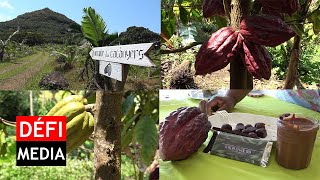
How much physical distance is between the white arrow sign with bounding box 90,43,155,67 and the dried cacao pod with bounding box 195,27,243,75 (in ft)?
0.52

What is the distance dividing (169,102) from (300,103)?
Answer: 0.29 m

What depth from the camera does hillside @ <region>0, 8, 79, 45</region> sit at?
856 millimetres

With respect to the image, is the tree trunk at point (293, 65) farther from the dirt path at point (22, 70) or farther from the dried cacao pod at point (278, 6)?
the dirt path at point (22, 70)

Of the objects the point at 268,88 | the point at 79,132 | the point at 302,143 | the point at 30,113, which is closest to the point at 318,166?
the point at 302,143

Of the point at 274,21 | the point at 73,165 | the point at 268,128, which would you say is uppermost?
the point at 274,21

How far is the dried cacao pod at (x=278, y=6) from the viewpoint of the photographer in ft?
1.43

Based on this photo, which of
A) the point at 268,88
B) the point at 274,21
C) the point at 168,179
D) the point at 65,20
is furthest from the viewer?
the point at 65,20

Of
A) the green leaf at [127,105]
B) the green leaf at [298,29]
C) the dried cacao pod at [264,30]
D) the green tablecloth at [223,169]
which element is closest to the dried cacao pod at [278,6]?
the dried cacao pod at [264,30]

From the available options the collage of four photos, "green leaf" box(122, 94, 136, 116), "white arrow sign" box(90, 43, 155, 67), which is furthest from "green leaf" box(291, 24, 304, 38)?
"green leaf" box(122, 94, 136, 116)

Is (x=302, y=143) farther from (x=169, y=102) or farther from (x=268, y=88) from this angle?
(x=169, y=102)

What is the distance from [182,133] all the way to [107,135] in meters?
0.18

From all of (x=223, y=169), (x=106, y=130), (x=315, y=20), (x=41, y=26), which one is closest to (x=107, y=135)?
(x=106, y=130)

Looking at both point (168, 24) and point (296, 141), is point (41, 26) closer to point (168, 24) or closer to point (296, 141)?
point (168, 24)

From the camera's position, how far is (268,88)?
765 mm
